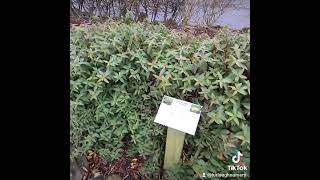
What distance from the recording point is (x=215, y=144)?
2.13 metres

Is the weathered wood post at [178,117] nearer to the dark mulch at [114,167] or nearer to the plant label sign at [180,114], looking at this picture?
the plant label sign at [180,114]

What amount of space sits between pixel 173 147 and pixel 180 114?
0.67 feet

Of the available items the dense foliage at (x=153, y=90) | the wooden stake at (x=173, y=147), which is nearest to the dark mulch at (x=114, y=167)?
the dense foliage at (x=153, y=90)

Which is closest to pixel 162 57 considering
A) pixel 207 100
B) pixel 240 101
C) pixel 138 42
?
pixel 138 42

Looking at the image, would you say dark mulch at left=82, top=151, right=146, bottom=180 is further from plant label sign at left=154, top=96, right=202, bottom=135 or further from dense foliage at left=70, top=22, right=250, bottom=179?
plant label sign at left=154, top=96, right=202, bottom=135

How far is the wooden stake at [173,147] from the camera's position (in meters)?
2.17

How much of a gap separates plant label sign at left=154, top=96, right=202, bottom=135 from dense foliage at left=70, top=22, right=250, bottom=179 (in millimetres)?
35

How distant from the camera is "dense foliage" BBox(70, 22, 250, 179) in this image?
2090 mm

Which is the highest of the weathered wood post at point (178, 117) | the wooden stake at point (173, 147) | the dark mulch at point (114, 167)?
the weathered wood post at point (178, 117)

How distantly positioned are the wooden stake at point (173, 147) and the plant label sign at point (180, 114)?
0.05 meters

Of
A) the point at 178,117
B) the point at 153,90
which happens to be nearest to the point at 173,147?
the point at 178,117

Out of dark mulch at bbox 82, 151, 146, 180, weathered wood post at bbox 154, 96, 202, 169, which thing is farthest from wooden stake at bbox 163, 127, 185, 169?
dark mulch at bbox 82, 151, 146, 180

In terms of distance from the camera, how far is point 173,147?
221cm

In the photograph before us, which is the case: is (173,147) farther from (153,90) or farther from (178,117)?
(153,90)
